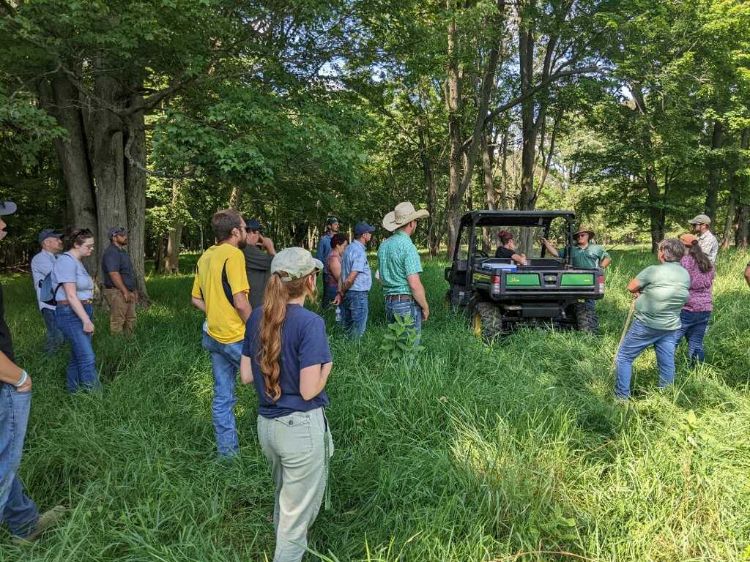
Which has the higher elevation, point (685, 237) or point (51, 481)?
point (685, 237)

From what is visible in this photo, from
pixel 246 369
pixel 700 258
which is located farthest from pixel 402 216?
pixel 700 258

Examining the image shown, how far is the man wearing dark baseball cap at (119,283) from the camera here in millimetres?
6367

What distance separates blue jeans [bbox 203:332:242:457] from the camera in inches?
139

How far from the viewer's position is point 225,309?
350 centimetres

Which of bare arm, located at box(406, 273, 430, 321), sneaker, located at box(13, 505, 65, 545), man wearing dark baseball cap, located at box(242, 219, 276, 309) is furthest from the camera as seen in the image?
bare arm, located at box(406, 273, 430, 321)

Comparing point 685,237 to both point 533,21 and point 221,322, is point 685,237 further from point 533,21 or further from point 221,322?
point 533,21

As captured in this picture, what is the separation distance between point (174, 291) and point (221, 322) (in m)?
9.40

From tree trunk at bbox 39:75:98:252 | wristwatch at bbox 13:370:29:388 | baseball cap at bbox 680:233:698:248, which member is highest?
tree trunk at bbox 39:75:98:252

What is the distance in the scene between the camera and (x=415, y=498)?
2967mm

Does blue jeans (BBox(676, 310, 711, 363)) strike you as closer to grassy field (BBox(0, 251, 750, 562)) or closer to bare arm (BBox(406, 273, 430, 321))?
grassy field (BBox(0, 251, 750, 562))

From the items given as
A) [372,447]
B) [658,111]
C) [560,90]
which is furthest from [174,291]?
[658,111]

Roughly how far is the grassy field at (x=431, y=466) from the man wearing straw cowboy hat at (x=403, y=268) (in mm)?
520

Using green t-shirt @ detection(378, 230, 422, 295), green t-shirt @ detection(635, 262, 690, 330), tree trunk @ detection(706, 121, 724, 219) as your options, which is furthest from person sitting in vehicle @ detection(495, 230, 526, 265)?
tree trunk @ detection(706, 121, 724, 219)

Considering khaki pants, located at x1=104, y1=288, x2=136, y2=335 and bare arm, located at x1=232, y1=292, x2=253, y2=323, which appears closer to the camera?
bare arm, located at x1=232, y1=292, x2=253, y2=323
